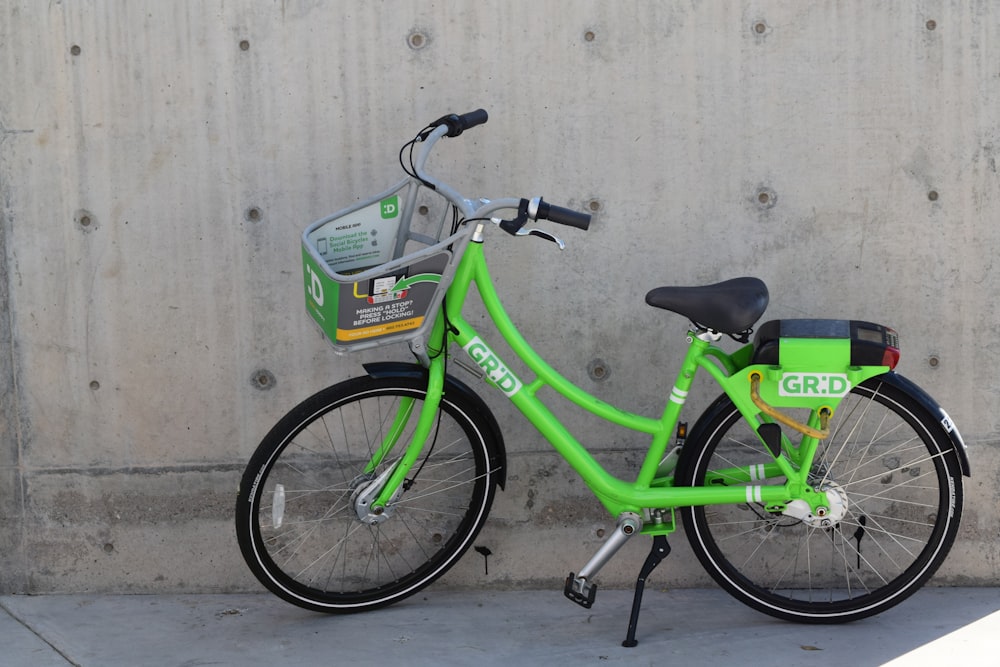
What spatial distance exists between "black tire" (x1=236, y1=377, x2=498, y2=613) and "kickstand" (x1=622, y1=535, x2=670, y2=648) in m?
0.57

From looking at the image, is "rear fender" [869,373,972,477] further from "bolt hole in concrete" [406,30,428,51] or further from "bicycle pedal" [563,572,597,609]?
"bolt hole in concrete" [406,30,428,51]

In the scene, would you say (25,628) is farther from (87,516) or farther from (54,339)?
(54,339)

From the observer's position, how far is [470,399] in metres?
3.15

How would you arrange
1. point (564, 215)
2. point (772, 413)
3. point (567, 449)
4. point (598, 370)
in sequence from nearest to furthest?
point (564, 215) → point (772, 413) → point (567, 449) → point (598, 370)

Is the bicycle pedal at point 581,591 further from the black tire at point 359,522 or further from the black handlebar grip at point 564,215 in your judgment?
the black handlebar grip at point 564,215

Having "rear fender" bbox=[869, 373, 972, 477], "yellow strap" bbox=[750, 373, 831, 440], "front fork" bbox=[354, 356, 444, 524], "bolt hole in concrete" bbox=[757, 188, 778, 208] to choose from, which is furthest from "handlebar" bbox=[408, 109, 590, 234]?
"rear fender" bbox=[869, 373, 972, 477]

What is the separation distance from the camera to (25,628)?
3264 millimetres

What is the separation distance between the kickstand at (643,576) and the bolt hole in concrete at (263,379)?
1.42 metres

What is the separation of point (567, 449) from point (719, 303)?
0.66 meters

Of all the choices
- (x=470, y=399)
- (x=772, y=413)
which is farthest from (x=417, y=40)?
(x=772, y=413)

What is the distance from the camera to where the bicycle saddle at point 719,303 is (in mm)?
2848

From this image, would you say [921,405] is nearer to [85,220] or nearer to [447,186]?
[447,186]

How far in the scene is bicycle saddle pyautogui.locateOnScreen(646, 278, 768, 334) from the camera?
2.85 metres

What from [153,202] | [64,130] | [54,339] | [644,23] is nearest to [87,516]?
[54,339]
